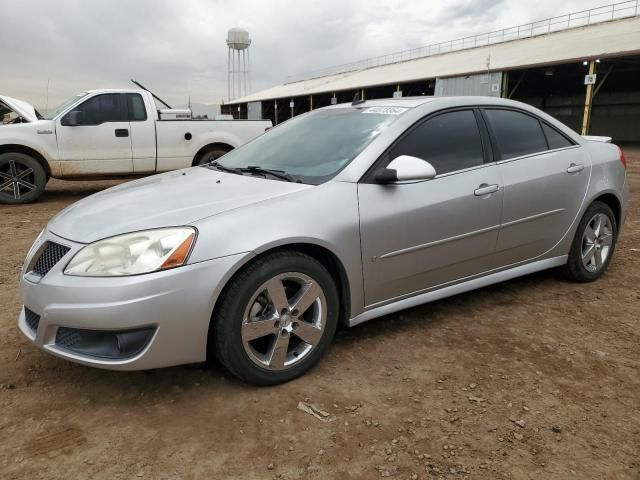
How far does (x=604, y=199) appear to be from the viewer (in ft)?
13.9

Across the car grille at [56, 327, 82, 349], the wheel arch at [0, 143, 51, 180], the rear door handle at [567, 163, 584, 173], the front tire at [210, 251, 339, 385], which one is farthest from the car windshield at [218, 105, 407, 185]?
the wheel arch at [0, 143, 51, 180]

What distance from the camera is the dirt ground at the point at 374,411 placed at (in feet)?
6.82

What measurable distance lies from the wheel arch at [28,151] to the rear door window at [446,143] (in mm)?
6973

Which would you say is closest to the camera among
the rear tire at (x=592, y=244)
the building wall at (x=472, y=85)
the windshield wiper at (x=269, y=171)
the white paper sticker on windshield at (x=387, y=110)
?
the windshield wiper at (x=269, y=171)

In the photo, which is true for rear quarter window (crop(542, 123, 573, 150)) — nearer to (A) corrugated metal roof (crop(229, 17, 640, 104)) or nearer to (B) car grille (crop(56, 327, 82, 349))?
(B) car grille (crop(56, 327, 82, 349))

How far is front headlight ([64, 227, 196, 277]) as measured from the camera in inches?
90.9

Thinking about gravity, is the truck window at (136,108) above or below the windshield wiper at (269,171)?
above

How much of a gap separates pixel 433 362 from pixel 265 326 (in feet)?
3.33

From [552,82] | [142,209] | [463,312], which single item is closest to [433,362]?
[463,312]

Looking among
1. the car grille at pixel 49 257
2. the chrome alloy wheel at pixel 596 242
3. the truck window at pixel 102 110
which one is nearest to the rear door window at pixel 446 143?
the chrome alloy wheel at pixel 596 242

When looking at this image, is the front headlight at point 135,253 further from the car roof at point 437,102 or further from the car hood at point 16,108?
the car hood at point 16,108

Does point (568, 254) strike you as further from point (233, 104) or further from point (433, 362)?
point (233, 104)

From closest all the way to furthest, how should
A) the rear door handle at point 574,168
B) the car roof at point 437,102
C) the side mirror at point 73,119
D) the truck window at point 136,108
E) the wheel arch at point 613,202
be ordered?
1. the car roof at point 437,102
2. the rear door handle at point 574,168
3. the wheel arch at point 613,202
4. the side mirror at point 73,119
5. the truck window at point 136,108

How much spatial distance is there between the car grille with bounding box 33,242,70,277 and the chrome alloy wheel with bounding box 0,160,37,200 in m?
6.37
